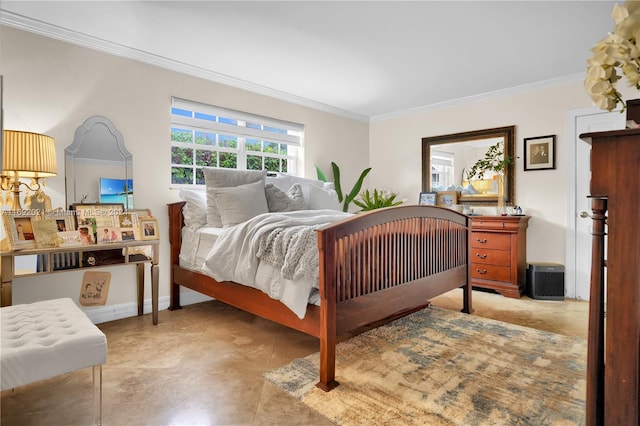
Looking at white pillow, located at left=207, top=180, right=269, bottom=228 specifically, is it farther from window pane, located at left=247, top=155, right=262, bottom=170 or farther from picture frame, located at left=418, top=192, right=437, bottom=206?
picture frame, located at left=418, top=192, right=437, bottom=206

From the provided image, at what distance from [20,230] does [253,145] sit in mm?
2371

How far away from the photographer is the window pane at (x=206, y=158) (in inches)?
147

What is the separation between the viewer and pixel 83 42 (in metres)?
2.84

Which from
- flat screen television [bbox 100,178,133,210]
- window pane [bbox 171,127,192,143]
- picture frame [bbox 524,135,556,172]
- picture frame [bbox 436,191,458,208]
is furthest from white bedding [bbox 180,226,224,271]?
picture frame [bbox 524,135,556,172]

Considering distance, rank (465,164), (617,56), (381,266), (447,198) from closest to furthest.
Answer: (617,56)
(381,266)
(465,164)
(447,198)

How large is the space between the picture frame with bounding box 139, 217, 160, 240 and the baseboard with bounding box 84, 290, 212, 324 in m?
0.74

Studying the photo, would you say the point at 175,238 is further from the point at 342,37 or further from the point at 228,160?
the point at 342,37

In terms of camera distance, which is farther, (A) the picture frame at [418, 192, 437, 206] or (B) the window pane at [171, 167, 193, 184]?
(A) the picture frame at [418, 192, 437, 206]

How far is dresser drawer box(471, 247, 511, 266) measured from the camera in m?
3.85

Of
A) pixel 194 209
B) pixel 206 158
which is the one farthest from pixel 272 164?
pixel 194 209

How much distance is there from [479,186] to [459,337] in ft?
8.26

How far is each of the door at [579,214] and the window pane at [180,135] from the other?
396 cm

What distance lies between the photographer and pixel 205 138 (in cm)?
376

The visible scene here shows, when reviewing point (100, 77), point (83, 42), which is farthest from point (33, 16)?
point (100, 77)
